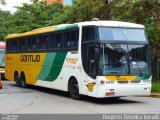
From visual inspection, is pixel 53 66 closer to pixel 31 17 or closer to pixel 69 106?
pixel 69 106

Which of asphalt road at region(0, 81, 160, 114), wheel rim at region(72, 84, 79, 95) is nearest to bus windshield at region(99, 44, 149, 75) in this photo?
asphalt road at region(0, 81, 160, 114)

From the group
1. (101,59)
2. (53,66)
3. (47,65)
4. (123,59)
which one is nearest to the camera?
(101,59)

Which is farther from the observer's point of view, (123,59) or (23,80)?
(23,80)

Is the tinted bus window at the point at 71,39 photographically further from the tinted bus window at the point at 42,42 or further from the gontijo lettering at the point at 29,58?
the gontijo lettering at the point at 29,58

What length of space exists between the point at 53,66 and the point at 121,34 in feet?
16.2

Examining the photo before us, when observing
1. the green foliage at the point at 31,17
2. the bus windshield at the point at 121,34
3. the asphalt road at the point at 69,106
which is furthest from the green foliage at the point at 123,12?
the green foliage at the point at 31,17

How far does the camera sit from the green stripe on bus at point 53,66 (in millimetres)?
21047

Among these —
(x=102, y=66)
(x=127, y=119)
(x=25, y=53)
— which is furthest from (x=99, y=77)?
(x=25, y=53)

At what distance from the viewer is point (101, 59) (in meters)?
17.4

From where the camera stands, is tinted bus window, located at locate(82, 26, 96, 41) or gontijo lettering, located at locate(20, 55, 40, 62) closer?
tinted bus window, located at locate(82, 26, 96, 41)

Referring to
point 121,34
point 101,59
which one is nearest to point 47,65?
point 121,34

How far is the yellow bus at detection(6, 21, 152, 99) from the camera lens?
1744 cm

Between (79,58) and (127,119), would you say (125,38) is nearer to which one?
(79,58)

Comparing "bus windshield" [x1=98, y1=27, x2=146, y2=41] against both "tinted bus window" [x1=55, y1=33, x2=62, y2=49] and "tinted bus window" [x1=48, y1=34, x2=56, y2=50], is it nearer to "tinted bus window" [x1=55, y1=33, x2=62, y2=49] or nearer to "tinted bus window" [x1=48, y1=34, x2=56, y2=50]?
"tinted bus window" [x1=55, y1=33, x2=62, y2=49]
